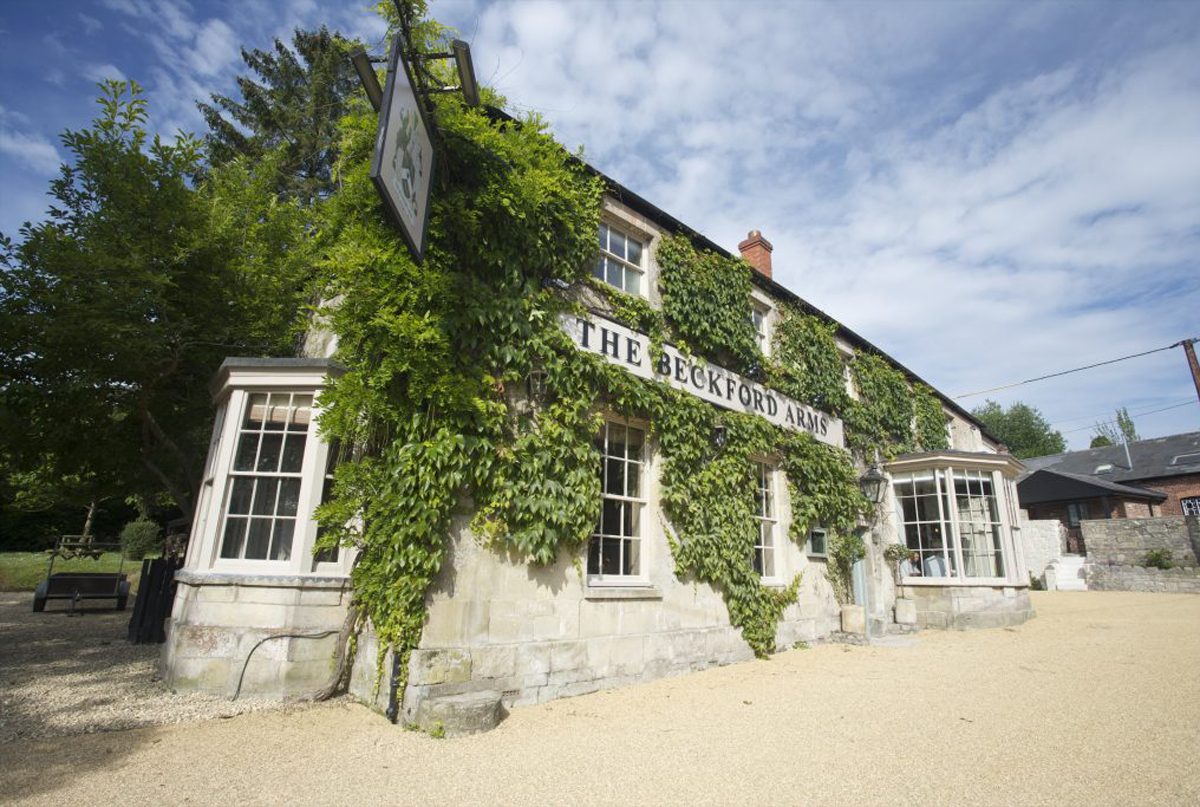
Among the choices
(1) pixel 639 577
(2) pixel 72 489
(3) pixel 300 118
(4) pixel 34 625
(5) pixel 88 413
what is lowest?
(4) pixel 34 625

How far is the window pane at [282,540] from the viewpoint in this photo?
6199 mm

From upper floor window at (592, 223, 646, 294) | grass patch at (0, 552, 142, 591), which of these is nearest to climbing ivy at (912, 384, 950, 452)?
upper floor window at (592, 223, 646, 294)

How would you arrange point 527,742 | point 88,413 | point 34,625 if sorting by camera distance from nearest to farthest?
point 527,742, point 88,413, point 34,625

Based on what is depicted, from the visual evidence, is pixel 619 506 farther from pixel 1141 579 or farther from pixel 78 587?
pixel 1141 579

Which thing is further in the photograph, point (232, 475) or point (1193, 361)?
point (1193, 361)

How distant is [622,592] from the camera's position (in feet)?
22.3

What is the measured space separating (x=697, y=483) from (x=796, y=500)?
275 cm

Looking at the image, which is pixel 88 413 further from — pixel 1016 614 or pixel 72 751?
pixel 1016 614

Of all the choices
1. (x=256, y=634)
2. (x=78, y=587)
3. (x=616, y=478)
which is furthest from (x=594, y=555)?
(x=78, y=587)

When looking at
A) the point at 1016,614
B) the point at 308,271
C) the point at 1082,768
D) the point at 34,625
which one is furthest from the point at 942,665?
the point at 34,625

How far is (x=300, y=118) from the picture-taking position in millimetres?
20109

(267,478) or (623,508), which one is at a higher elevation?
(267,478)

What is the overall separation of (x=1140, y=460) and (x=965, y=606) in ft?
109

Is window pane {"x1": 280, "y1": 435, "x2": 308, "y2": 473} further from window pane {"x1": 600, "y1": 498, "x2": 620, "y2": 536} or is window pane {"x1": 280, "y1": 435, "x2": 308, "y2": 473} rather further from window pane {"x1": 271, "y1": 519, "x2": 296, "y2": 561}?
window pane {"x1": 600, "y1": 498, "x2": 620, "y2": 536}
